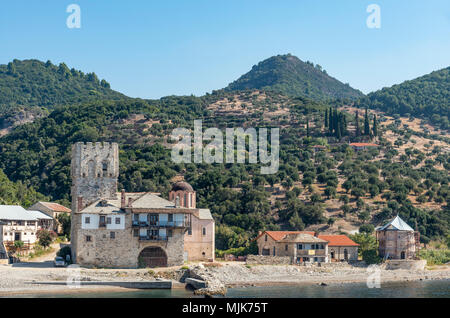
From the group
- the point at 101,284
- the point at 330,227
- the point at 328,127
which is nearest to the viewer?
the point at 101,284

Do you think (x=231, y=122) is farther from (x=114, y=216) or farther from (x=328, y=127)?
(x=114, y=216)

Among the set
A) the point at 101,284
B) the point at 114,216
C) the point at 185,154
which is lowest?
the point at 101,284

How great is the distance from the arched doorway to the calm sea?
6.54 meters

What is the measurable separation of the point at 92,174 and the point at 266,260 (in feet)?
64.0

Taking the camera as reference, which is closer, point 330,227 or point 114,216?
point 114,216

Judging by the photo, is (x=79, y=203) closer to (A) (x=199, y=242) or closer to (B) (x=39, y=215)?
(A) (x=199, y=242)

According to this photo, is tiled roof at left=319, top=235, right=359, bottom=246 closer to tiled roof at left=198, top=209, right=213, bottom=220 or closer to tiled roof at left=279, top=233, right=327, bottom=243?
tiled roof at left=279, top=233, right=327, bottom=243

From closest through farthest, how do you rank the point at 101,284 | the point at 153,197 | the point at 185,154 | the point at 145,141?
the point at 101,284, the point at 153,197, the point at 185,154, the point at 145,141

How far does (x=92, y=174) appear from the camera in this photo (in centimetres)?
6166

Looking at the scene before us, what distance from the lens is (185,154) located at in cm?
11425

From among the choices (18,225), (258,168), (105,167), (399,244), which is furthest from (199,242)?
(258,168)
